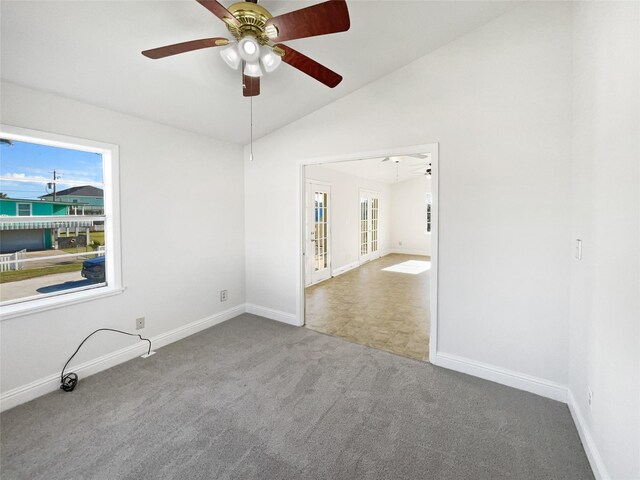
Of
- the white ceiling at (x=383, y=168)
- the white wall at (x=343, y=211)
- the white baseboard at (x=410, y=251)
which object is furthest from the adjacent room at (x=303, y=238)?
the white baseboard at (x=410, y=251)

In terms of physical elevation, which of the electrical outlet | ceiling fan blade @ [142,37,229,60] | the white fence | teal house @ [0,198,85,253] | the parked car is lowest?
the parked car

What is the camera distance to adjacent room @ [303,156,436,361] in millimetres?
3746

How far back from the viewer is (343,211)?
700cm

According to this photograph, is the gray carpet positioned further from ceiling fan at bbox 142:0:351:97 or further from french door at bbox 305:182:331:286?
french door at bbox 305:182:331:286

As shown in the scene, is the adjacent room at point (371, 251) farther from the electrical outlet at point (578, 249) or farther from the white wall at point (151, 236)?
the white wall at point (151, 236)

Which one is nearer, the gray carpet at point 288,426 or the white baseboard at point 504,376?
the gray carpet at point 288,426

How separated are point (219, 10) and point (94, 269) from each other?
258 cm

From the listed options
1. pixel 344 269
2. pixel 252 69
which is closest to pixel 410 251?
pixel 344 269

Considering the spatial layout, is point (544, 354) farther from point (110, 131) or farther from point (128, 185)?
point (110, 131)

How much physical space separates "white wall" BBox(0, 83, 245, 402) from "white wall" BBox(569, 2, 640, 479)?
3.51 metres

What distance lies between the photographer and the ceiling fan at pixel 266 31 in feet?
4.37

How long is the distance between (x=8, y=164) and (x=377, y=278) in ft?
18.8

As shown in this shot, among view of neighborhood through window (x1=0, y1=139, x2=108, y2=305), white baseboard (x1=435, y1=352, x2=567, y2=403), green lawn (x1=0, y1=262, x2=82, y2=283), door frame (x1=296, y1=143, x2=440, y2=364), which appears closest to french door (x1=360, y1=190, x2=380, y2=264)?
door frame (x1=296, y1=143, x2=440, y2=364)

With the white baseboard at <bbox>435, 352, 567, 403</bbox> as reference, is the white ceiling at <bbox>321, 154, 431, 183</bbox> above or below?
above
